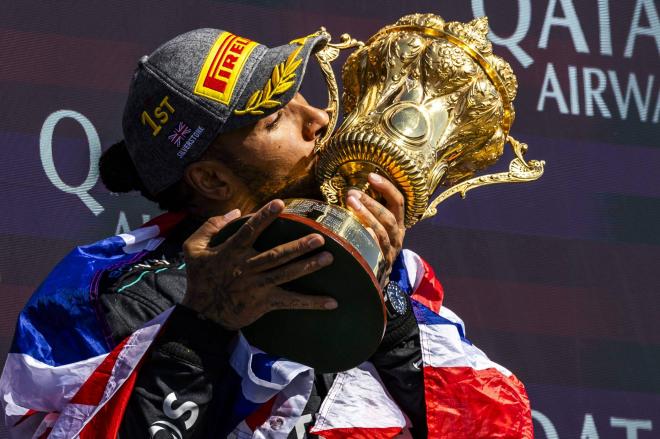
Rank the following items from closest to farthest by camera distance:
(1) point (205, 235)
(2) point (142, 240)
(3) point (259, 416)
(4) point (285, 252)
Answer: (4) point (285, 252), (1) point (205, 235), (3) point (259, 416), (2) point (142, 240)

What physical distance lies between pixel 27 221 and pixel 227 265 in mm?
977

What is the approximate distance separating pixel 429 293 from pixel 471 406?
281 mm

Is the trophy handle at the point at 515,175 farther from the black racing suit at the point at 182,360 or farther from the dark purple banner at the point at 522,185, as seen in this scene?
the dark purple banner at the point at 522,185

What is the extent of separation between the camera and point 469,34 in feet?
6.74

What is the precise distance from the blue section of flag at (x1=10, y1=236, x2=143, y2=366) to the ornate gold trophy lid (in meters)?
0.40

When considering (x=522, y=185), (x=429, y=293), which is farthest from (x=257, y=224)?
(x=522, y=185)

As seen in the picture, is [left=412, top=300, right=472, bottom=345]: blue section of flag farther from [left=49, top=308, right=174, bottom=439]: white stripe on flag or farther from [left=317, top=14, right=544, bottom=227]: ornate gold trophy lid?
[left=49, top=308, right=174, bottom=439]: white stripe on flag

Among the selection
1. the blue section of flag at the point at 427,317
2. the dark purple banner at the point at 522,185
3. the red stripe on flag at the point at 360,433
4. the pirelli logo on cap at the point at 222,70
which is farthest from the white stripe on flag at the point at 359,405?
the dark purple banner at the point at 522,185

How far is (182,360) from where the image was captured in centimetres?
171

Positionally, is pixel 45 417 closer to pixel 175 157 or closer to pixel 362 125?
pixel 175 157

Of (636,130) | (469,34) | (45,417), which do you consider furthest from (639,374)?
(45,417)

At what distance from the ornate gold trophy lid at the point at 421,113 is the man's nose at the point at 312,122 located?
0.03 metres

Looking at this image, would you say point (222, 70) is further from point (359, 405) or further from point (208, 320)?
point (359, 405)

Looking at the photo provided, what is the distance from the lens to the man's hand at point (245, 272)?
1574mm
